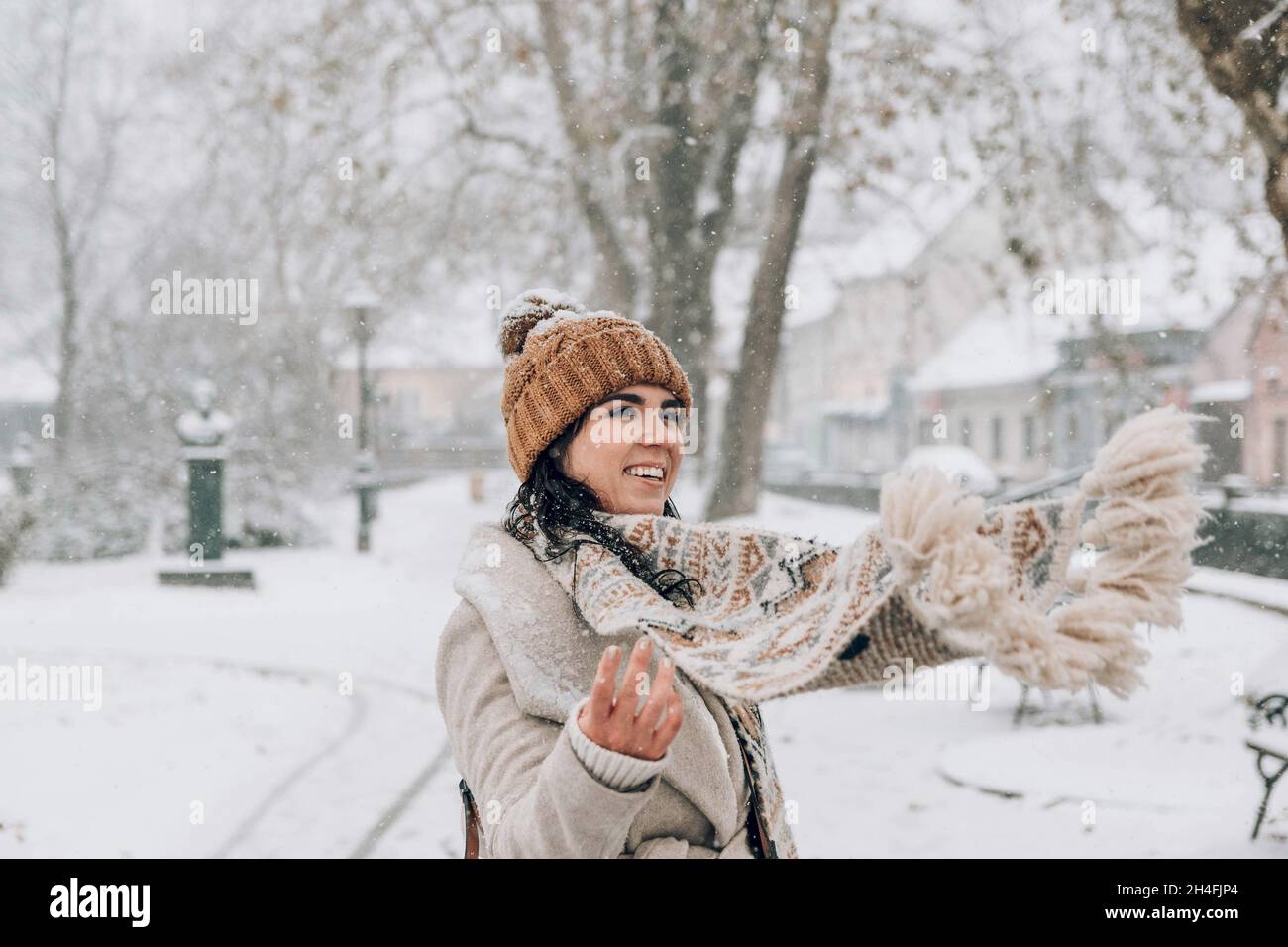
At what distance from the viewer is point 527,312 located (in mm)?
2021

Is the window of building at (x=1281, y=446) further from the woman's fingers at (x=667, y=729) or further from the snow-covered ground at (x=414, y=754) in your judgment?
the woman's fingers at (x=667, y=729)

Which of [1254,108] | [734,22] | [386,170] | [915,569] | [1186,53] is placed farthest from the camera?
[386,170]

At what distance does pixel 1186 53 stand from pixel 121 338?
13299mm

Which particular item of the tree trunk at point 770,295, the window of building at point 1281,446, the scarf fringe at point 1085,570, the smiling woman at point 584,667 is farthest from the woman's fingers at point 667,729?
the window of building at point 1281,446

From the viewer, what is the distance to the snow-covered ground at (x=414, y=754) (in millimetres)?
5395

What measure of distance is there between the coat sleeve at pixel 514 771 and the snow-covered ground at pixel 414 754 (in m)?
2.35

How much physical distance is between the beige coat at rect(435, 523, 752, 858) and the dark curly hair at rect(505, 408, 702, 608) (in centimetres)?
5

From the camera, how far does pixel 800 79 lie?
363 inches

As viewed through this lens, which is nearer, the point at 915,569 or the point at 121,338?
the point at 915,569

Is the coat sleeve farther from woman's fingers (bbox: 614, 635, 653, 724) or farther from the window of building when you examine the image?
the window of building
